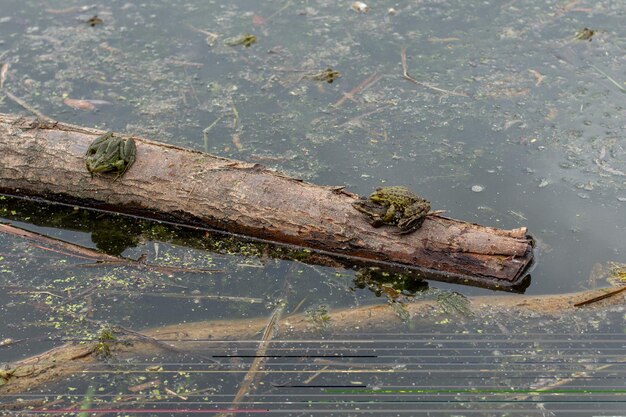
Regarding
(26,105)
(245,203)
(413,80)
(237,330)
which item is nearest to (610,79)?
(413,80)

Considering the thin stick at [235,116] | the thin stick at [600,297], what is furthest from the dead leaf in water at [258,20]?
the thin stick at [600,297]

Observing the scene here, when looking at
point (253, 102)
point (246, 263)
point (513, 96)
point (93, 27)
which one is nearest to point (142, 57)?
point (93, 27)

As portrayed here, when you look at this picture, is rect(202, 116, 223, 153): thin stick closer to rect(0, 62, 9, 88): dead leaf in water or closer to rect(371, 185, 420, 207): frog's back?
rect(371, 185, 420, 207): frog's back

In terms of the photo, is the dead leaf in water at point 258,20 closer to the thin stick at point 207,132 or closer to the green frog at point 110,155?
the thin stick at point 207,132

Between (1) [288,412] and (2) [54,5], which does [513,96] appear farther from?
(2) [54,5]

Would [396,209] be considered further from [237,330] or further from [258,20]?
[258,20]

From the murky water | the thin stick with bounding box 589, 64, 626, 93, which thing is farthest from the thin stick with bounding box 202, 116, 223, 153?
the thin stick with bounding box 589, 64, 626, 93
